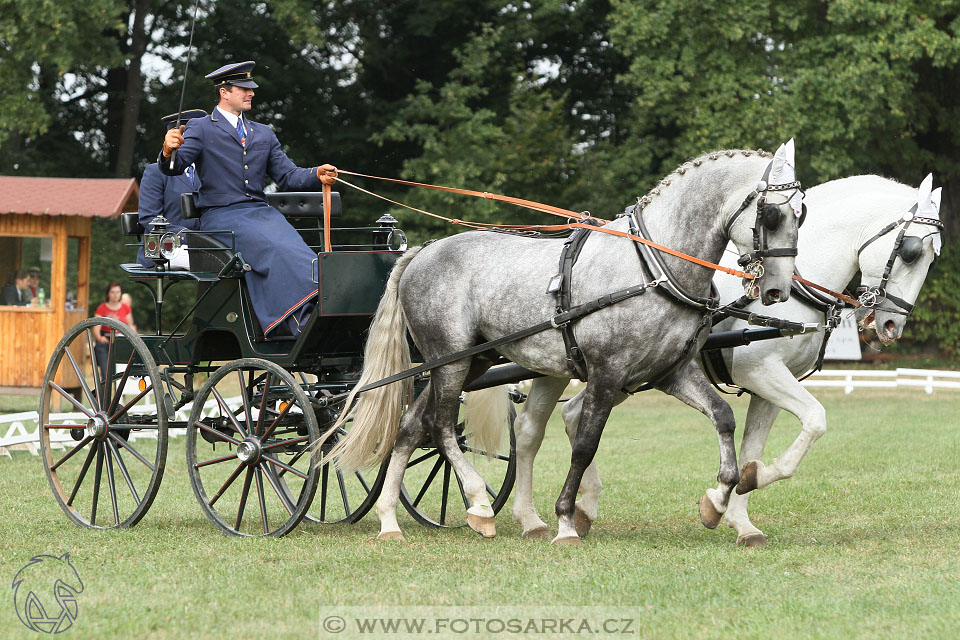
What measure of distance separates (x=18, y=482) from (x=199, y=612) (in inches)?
212

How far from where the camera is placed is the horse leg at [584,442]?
6.08 meters

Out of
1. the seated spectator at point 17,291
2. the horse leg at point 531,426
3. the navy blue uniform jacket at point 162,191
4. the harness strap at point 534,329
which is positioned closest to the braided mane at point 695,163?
the harness strap at point 534,329

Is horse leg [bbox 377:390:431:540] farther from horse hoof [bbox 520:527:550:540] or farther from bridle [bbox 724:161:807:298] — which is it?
bridle [bbox 724:161:807:298]

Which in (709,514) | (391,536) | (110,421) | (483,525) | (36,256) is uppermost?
(36,256)

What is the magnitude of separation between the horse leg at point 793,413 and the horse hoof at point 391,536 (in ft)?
6.09

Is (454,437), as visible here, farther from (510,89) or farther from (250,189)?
(510,89)

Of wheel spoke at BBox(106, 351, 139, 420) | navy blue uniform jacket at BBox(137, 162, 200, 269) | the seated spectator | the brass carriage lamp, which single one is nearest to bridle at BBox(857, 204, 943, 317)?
the brass carriage lamp

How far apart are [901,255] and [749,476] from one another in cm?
146

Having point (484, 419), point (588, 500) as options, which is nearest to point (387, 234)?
point (484, 419)

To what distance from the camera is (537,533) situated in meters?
6.64

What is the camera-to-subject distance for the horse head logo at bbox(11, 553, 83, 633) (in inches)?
180

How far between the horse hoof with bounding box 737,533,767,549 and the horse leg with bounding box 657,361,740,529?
22cm

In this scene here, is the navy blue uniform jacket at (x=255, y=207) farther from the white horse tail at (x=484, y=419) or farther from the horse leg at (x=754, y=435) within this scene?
the horse leg at (x=754, y=435)

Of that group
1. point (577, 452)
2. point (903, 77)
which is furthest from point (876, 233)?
point (903, 77)
